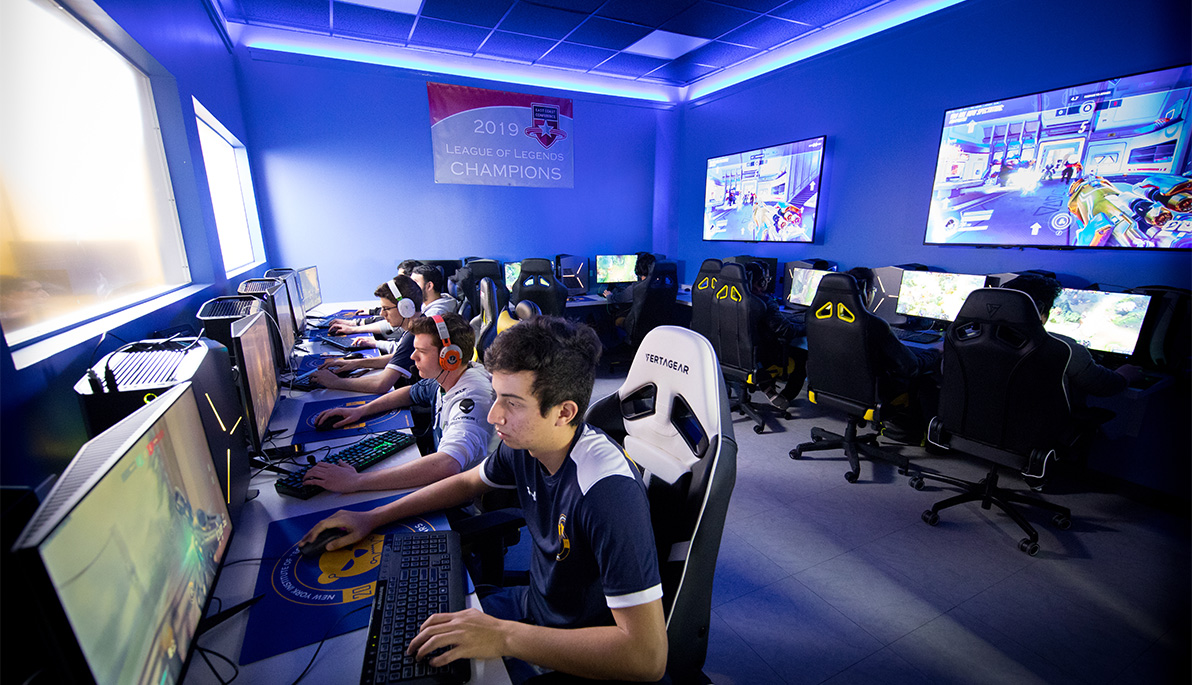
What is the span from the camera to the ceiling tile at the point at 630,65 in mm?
5062

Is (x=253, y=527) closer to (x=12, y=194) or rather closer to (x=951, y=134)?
(x=12, y=194)

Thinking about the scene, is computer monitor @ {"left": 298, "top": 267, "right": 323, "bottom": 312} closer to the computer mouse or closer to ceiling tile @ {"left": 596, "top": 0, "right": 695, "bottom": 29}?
the computer mouse

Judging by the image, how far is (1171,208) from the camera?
8.59 ft

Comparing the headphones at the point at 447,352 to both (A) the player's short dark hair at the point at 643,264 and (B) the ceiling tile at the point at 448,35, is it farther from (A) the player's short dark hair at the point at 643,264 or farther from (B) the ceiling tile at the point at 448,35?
(A) the player's short dark hair at the point at 643,264

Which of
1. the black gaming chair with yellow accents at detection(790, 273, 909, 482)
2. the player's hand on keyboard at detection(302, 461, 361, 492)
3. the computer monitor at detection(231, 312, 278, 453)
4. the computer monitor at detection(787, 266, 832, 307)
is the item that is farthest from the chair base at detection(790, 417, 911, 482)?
the computer monitor at detection(231, 312, 278, 453)

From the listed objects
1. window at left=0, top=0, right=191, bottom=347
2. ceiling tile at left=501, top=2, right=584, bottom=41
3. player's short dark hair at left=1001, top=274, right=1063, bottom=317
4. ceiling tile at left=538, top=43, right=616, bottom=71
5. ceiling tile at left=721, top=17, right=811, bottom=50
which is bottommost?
player's short dark hair at left=1001, top=274, right=1063, bottom=317

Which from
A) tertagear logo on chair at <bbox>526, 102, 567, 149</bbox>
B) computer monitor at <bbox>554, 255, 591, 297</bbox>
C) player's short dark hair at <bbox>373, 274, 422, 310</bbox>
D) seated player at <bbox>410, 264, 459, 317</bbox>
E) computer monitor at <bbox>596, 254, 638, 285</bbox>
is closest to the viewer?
player's short dark hair at <bbox>373, 274, 422, 310</bbox>

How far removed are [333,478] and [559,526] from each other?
0.75 metres

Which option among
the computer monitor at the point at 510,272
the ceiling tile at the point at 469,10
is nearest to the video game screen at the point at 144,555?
the ceiling tile at the point at 469,10

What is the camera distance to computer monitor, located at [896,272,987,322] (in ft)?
10.7

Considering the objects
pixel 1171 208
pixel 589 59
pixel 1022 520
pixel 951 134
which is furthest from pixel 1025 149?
pixel 589 59

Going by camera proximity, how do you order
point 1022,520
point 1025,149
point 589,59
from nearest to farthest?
point 1022,520, point 1025,149, point 589,59

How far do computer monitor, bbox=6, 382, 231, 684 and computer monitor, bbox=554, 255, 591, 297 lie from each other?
195 inches

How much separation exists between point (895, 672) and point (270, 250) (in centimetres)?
561
